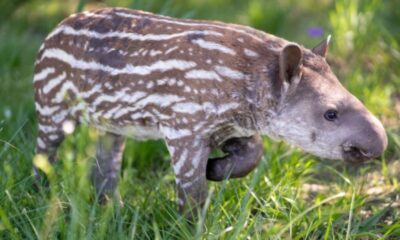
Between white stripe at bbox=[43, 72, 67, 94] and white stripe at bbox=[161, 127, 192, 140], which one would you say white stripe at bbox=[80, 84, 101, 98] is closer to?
white stripe at bbox=[43, 72, 67, 94]

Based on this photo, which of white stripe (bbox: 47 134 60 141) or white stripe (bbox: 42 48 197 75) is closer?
white stripe (bbox: 42 48 197 75)

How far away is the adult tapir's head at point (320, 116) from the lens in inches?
146

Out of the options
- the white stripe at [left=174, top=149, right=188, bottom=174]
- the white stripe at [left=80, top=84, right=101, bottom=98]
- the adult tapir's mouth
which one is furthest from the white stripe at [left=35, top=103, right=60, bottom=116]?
the adult tapir's mouth

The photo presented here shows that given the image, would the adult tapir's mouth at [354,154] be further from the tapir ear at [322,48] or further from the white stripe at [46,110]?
the white stripe at [46,110]

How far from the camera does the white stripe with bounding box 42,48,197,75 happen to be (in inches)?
155

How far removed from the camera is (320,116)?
12.4 ft

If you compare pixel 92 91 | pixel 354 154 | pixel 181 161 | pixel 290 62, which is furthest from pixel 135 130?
pixel 354 154

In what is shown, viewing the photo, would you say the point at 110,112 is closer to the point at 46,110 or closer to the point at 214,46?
the point at 46,110

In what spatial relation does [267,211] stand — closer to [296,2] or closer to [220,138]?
[220,138]

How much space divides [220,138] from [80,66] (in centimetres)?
91

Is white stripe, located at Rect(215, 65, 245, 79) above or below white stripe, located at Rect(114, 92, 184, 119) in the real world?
above

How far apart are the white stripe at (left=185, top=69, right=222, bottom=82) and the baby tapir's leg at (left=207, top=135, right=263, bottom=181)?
0.49 metres

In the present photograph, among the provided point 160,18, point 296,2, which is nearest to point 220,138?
point 160,18

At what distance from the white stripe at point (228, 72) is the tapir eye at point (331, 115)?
18.6 inches
